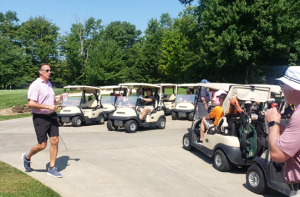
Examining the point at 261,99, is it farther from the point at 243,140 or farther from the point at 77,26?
the point at 77,26

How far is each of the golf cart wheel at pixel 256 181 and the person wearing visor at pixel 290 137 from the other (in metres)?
2.48

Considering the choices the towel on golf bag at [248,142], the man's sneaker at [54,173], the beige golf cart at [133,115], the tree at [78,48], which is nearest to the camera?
the man's sneaker at [54,173]

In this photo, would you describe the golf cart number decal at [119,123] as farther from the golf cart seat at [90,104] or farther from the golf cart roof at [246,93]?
the golf cart roof at [246,93]

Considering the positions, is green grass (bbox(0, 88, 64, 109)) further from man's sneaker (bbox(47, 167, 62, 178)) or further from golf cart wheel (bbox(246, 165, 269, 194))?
golf cart wheel (bbox(246, 165, 269, 194))

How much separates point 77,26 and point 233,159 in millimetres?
58887

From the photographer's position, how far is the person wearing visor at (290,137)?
226 cm

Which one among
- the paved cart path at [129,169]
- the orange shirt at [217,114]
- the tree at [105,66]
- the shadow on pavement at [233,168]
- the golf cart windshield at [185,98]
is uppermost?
the tree at [105,66]

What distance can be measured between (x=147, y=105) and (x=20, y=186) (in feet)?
24.9

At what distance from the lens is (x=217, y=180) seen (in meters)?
5.69

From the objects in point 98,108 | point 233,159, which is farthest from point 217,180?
point 98,108

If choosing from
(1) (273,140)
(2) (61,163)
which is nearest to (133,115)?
(2) (61,163)

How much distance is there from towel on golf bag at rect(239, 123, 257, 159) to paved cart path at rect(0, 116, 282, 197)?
0.50 meters

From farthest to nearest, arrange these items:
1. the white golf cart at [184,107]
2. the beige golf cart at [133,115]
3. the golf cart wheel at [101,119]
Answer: the white golf cart at [184,107] → the golf cart wheel at [101,119] → the beige golf cart at [133,115]

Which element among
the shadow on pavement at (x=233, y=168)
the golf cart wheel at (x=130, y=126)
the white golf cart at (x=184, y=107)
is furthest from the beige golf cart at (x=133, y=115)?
the shadow on pavement at (x=233, y=168)
